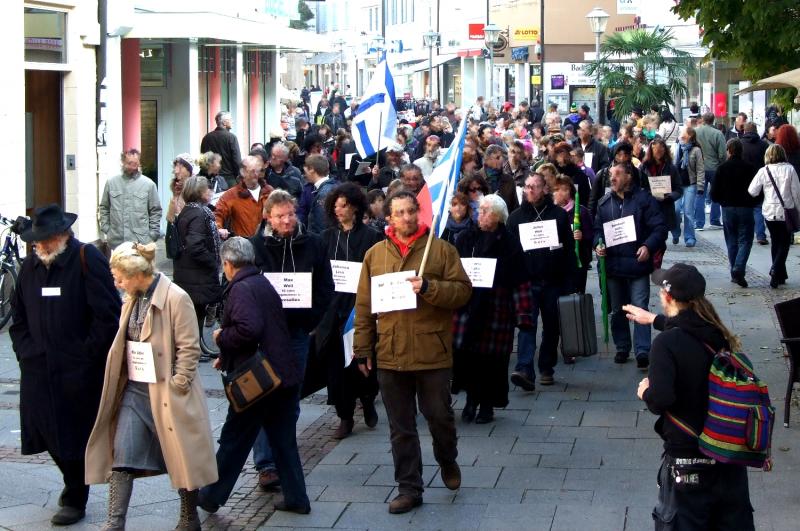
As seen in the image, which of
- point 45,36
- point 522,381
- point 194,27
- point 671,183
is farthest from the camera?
point 194,27

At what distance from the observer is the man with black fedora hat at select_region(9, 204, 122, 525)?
23.3ft

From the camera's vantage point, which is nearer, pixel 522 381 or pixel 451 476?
pixel 451 476

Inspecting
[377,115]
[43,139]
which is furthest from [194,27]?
[377,115]

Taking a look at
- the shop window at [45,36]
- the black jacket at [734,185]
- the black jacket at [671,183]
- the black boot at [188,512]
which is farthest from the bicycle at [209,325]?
the black jacket at [734,185]

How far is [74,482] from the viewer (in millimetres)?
7230

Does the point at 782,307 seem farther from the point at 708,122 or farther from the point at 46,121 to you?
the point at 708,122

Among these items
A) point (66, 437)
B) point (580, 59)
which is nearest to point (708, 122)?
point (66, 437)

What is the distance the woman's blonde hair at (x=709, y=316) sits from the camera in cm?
560

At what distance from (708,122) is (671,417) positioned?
17.7 metres

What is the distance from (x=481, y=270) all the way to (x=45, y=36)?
9.41m

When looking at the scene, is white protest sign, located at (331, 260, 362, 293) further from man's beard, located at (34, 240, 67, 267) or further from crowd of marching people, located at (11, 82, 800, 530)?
man's beard, located at (34, 240, 67, 267)

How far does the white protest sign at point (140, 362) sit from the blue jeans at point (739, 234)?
420 inches

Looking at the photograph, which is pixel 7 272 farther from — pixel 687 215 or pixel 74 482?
pixel 687 215

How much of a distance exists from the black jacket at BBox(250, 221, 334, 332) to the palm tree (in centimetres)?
2567
